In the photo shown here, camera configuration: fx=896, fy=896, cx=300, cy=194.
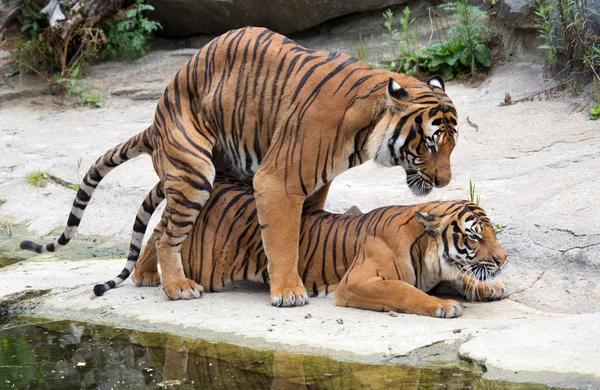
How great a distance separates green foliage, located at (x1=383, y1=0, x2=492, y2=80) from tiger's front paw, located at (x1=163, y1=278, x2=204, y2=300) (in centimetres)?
483

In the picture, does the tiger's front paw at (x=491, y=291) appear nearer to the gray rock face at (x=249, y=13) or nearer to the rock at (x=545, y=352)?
the rock at (x=545, y=352)

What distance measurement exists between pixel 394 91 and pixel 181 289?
172cm

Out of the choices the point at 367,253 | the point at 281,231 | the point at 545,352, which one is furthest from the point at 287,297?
the point at 545,352

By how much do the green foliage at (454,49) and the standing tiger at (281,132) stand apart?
423 cm

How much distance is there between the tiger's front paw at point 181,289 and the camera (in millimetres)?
5332

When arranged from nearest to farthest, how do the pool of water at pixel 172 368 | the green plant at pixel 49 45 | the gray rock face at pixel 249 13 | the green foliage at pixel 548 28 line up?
1. the pool of water at pixel 172 368
2. the green foliage at pixel 548 28
3. the green plant at pixel 49 45
4. the gray rock face at pixel 249 13

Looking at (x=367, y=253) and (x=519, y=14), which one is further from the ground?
(x=519, y=14)

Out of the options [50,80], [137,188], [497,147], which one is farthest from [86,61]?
[497,147]

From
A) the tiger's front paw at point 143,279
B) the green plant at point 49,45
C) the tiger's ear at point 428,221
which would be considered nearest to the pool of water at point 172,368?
the tiger's front paw at point 143,279

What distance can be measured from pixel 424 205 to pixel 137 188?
10.3 feet

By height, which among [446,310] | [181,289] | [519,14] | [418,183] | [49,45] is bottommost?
[181,289]

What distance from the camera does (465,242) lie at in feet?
16.0

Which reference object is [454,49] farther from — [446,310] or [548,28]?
[446,310]

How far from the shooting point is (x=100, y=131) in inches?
370
